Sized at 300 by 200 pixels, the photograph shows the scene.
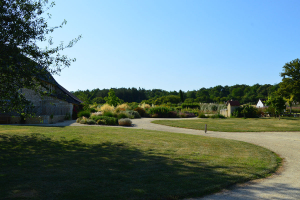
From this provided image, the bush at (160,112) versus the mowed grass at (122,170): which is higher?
the bush at (160,112)

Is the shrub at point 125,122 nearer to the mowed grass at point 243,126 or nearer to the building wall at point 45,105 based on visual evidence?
the mowed grass at point 243,126

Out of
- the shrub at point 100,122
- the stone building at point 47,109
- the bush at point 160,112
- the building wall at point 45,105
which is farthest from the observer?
the bush at point 160,112

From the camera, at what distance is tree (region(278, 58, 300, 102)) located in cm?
2968

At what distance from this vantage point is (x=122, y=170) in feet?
14.5

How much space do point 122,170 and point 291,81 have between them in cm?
3426

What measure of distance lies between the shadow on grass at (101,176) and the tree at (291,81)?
1195 inches

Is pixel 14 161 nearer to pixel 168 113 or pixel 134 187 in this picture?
pixel 134 187

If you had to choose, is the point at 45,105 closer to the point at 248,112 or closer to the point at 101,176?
the point at 101,176

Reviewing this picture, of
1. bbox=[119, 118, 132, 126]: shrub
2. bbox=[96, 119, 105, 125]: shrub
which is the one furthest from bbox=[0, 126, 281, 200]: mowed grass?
bbox=[96, 119, 105, 125]: shrub

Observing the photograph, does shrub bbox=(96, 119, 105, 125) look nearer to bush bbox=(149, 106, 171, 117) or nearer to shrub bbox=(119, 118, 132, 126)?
shrub bbox=(119, 118, 132, 126)

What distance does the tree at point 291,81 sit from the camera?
29.7 meters

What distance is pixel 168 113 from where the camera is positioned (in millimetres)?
24531

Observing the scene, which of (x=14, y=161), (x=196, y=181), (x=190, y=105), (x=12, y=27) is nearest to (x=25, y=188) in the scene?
(x=14, y=161)

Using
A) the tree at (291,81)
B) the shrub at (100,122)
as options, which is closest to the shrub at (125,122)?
the shrub at (100,122)
